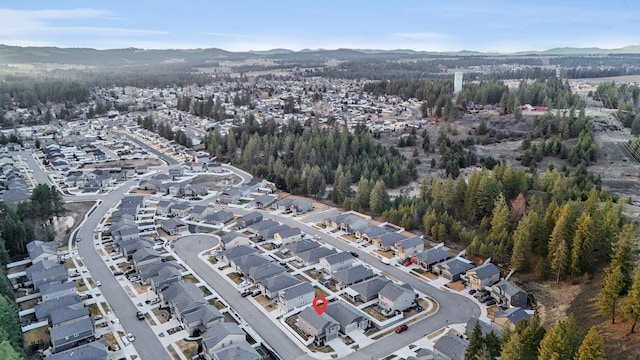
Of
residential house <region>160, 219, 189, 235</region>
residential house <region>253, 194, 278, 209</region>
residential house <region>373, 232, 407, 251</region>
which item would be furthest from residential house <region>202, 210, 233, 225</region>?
residential house <region>373, 232, 407, 251</region>

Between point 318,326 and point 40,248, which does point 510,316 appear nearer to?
point 318,326

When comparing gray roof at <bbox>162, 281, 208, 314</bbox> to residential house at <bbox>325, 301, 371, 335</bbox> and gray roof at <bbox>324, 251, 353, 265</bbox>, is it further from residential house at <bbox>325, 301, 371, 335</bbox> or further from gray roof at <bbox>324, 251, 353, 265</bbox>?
gray roof at <bbox>324, 251, 353, 265</bbox>

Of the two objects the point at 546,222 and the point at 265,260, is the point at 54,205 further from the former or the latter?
the point at 546,222

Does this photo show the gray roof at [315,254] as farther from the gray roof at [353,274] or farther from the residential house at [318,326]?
the residential house at [318,326]

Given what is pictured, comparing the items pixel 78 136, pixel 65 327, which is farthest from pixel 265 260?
pixel 78 136

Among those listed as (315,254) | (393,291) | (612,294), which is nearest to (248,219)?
(315,254)

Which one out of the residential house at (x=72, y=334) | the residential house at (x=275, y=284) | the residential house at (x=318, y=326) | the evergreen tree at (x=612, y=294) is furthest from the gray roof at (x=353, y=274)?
the residential house at (x=72, y=334)

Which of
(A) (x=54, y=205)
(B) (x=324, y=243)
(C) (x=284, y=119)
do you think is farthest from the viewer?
(C) (x=284, y=119)
